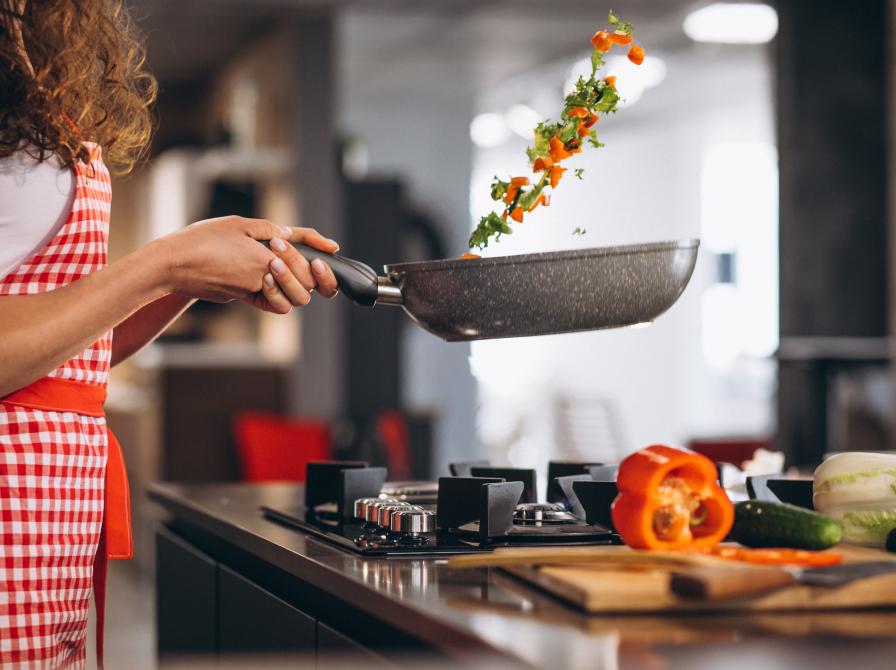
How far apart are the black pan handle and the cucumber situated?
438mm

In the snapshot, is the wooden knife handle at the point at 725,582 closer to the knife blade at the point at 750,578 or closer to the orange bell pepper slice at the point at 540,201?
the knife blade at the point at 750,578

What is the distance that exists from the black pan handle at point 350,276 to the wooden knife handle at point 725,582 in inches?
20.2

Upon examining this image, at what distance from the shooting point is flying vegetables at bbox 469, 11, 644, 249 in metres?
1.34

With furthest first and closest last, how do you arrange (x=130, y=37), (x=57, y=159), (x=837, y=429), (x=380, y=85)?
(x=380, y=85)
(x=837, y=429)
(x=130, y=37)
(x=57, y=159)

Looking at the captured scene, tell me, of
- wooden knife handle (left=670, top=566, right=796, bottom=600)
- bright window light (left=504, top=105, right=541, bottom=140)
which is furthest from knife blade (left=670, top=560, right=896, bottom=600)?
bright window light (left=504, top=105, right=541, bottom=140)

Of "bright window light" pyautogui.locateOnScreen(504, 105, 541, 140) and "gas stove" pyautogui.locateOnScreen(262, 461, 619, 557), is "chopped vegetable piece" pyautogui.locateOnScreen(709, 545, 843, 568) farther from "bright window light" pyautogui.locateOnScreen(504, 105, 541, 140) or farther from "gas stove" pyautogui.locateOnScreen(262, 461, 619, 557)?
"bright window light" pyautogui.locateOnScreen(504, 105, 541, 140)

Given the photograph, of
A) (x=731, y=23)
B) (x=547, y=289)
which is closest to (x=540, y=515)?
(x=547, y=289)

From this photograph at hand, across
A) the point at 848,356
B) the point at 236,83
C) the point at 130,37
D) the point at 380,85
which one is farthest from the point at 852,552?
the point at 380,85

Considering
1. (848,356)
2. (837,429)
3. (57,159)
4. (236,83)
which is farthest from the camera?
(236,83)

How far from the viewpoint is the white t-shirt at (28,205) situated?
120cm

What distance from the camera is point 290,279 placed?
127 cm

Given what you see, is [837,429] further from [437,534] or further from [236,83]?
[236,83]

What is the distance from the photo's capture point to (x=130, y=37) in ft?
5.06

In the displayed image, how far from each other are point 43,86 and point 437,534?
60 centimetres
